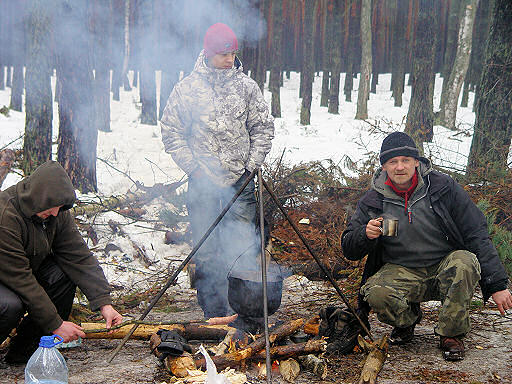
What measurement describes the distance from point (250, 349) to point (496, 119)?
512 centimetres

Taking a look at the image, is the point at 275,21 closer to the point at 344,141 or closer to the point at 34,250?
the point at 344,141

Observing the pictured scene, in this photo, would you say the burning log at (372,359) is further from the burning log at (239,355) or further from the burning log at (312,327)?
the burning log at (239,355)

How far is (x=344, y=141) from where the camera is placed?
1415 cm

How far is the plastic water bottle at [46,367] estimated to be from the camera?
2.83 metres

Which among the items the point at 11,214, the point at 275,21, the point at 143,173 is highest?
the point at 275,21

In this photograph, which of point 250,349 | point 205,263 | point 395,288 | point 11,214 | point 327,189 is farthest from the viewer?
point 327,189

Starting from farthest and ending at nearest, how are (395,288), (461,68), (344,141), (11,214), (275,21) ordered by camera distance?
1. (275,21)
2. (461,68)
3. (344,141)
4. (395,288)
5. (11,214)

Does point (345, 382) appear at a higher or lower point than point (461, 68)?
lower

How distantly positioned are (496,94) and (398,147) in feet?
13.0

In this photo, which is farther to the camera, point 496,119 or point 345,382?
point 496,119

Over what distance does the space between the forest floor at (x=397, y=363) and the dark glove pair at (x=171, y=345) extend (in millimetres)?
148

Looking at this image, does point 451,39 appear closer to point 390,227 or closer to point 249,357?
point 390,227

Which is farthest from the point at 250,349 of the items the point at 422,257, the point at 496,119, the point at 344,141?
the point at 344,141

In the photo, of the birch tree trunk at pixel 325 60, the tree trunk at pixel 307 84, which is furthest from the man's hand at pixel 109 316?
the birch tree trunk at pixel 325 60
